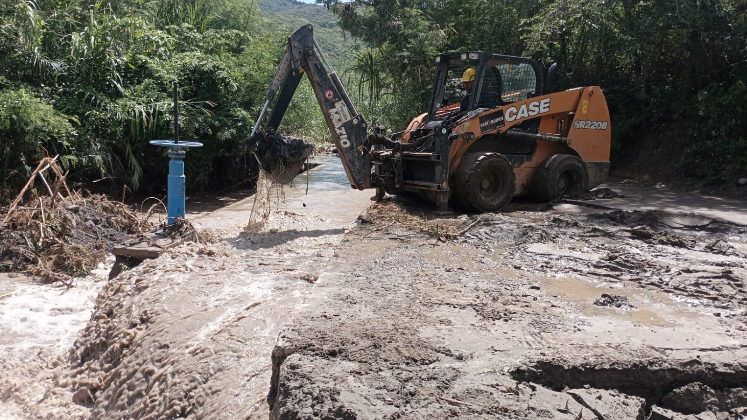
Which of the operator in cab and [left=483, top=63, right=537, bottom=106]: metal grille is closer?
the operator in cab

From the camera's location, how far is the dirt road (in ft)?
8.83

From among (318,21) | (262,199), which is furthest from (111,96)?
(318,21)

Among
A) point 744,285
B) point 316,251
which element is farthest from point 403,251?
point 744,285

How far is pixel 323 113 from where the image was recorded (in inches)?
293

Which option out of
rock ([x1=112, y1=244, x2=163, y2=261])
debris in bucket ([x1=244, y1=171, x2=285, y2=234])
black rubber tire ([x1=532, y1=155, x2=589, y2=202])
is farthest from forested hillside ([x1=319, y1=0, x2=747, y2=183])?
rock ([x1=112, y1=244, x2=163, y2=261])

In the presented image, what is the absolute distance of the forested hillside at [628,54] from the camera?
460 inches

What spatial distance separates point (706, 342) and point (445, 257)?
2.70 m

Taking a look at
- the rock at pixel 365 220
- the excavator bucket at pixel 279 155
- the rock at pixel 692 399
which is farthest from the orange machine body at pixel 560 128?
the rock at pixel 692 399

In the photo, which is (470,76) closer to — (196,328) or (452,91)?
(452,91)

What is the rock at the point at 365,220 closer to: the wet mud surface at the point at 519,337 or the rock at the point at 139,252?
the wet mud surface at the point at 519,337

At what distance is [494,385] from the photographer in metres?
2.63

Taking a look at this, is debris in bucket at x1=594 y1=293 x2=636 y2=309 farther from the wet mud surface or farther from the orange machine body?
the orange machine body

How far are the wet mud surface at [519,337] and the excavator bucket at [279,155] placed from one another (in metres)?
1.83

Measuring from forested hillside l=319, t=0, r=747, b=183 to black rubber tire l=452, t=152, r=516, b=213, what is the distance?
5.69 m
